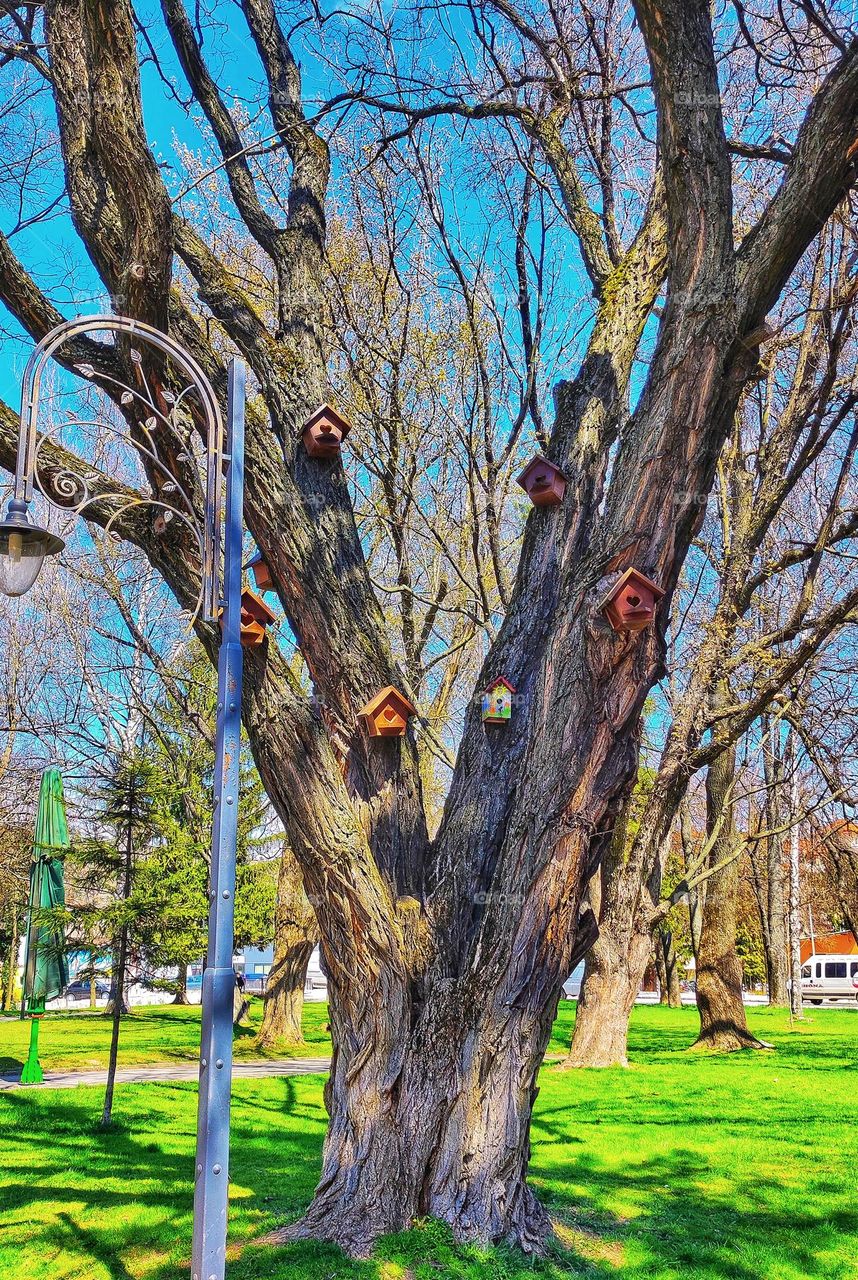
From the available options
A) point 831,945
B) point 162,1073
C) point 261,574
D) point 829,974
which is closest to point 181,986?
point 162,1073

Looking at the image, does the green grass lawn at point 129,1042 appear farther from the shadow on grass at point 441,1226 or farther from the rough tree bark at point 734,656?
the rough tree bark at point 734,656

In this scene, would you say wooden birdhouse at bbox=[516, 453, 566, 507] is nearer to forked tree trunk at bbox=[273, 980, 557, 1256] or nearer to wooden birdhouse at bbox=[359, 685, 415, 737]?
wooden birdhouse at bbox=[359, 685, 415, 737]

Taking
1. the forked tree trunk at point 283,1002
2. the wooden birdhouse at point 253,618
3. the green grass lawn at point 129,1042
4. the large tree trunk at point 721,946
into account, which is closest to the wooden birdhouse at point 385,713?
the wooden birdhouse at point 253,618

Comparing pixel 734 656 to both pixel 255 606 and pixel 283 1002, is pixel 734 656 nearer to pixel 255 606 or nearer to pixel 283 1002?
pixel 255 606

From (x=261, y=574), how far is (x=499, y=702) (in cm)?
146

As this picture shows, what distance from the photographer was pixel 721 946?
14.2m

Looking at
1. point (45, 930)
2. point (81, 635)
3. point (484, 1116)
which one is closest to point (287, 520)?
point (484, 1116)

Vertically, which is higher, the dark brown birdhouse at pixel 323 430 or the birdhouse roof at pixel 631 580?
the dark brown birdhouse at pixel 323 430

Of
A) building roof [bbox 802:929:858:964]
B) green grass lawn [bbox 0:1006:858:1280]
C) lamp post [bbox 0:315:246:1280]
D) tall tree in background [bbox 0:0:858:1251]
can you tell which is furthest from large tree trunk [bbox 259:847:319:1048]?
building roof [bbox 802:929:858:964]

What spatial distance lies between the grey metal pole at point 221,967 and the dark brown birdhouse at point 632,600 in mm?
1868

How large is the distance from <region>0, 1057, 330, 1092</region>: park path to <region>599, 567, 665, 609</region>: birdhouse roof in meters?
8.86

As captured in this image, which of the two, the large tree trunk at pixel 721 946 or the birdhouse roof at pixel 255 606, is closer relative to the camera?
the birdhouse roof at pixel 255 606

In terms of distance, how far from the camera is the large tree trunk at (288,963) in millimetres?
14844

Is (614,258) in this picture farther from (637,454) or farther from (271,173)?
(637,454)
